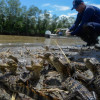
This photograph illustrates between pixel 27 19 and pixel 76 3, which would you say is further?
pixel 27 19

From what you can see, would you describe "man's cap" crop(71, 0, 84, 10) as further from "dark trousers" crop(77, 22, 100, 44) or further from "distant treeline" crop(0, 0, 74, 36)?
"distant treeline" crop(0, 0, 74, 36)

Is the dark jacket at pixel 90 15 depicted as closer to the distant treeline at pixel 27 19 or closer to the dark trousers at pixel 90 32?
the dark trousers at pixel 90 32

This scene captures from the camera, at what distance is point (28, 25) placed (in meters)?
53.3

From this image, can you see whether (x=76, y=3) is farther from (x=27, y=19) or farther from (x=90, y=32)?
(x=27, y=19)

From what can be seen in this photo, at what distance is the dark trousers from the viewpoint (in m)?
5.81

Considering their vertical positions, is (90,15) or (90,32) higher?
(90,15)

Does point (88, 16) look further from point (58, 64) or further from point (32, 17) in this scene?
point (32, 17)

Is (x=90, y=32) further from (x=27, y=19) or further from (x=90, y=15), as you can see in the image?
(x=27, y=19)

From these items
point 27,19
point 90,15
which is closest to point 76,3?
point 90,15

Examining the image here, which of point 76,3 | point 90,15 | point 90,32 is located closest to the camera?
point 90,15

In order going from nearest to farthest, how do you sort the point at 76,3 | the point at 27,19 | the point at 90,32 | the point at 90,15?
the point at 90,15 < the point at 76,3 < the point at 90,32 < the point at 27,19

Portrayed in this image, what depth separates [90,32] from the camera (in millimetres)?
6242

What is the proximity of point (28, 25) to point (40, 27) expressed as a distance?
4.61m

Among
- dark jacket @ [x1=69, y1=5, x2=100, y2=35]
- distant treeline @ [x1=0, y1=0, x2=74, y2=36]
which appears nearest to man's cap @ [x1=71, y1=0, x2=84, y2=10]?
dark jacket @ [x1=69, y1=5, x2=100, y2=35]
